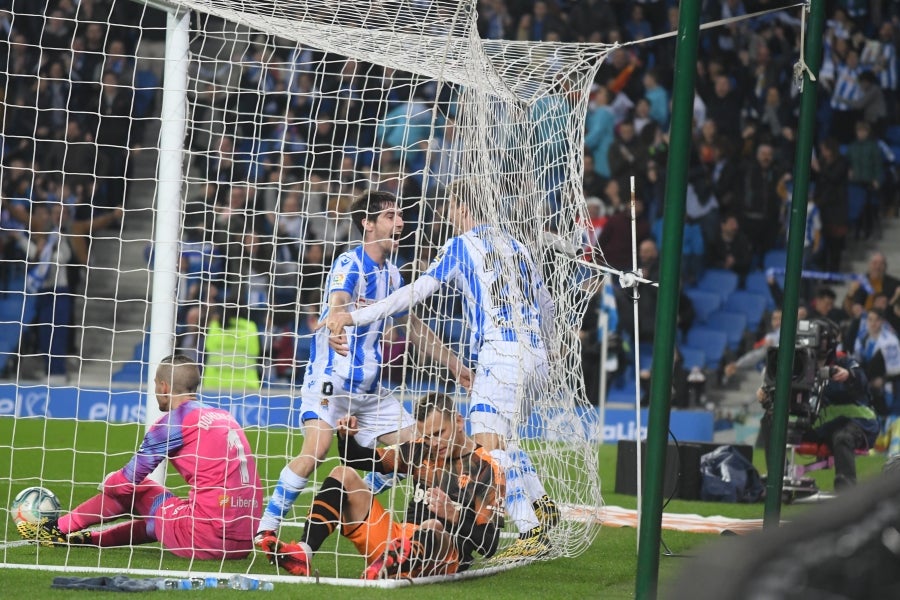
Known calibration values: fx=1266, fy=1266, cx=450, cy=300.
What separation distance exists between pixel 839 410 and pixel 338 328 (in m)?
5.65

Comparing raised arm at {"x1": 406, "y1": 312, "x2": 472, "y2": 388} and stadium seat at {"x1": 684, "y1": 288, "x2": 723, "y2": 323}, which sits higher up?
stadium seat at {"x1": 684, "y1": 288, "x2": 723, "y2": 323}

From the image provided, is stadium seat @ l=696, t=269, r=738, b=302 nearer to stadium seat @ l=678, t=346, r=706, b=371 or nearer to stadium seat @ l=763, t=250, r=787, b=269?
stadium seat @ l=763, t=250, r=787, b=269

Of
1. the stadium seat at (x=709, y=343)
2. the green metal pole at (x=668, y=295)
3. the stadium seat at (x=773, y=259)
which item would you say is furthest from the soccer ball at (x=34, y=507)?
the stadium seat at (x=773, y=259)

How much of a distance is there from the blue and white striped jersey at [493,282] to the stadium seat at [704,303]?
1114cm

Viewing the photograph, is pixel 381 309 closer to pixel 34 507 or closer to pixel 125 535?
pixel 125 535

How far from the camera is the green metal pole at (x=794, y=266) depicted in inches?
234

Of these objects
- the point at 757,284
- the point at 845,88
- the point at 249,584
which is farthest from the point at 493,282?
the point at 845,88

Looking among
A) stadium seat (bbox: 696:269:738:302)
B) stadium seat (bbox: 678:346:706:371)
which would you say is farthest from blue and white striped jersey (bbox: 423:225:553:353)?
stadium seat (bbox: 696:269:738:302)

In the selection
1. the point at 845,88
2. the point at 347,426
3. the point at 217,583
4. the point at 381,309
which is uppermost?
the point at 845,88

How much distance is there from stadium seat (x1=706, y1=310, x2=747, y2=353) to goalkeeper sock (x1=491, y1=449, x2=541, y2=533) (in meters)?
11.0

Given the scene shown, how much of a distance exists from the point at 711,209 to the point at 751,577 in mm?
16633

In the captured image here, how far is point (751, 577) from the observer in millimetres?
1399

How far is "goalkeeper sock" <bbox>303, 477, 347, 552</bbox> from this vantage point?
560 centimetres

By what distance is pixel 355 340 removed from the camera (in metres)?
6.44
